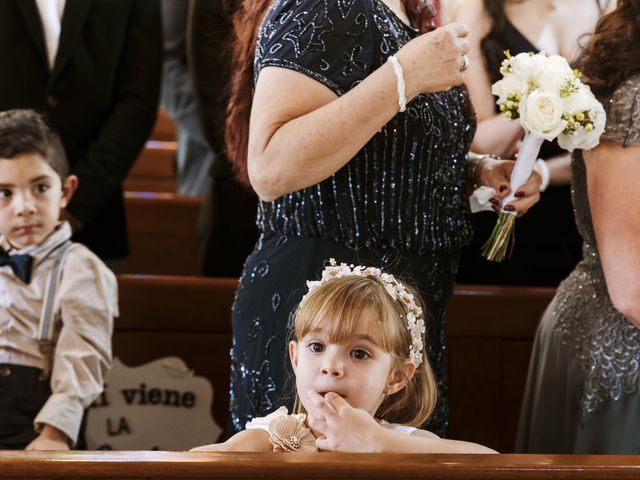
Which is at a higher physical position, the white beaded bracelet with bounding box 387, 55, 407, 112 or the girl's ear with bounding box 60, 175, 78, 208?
the white beaded bracelet with bounding box 387, 55, 407, 112

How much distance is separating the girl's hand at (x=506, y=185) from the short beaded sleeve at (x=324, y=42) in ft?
1.62

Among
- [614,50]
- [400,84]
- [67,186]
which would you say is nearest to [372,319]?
[400,84]

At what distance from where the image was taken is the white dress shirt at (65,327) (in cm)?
322

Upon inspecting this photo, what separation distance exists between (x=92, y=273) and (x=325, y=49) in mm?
1168

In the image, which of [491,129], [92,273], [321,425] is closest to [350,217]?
[321,425]

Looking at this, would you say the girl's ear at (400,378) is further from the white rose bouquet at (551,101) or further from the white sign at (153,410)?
the white sign at (153,410)

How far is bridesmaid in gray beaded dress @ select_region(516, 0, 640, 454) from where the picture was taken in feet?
8.90

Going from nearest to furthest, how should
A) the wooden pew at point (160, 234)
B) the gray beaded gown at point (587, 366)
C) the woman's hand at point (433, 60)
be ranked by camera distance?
1. the woman's hand at point (433, 60)
2. the gray beaded gown at point (587, 366)
3. the wooden pew at point (160, 234)

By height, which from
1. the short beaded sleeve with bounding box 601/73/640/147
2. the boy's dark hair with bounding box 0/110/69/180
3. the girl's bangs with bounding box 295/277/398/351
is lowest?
the girl's bangs with bounding box 295/277/398/351

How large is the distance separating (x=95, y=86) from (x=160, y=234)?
1.24 meters

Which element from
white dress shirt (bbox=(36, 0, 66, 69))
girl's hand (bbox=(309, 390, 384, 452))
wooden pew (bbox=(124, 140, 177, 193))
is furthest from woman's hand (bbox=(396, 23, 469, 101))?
wooden pew (bbox=(124, 140, 177, 193))

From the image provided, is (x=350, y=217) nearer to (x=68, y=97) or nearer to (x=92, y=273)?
(x=92, y=273)

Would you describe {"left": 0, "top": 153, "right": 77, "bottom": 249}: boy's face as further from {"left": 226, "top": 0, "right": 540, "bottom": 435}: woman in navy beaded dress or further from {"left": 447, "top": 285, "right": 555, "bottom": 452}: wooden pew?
{"left": 447, "top": 285, "right": 555, "bottom": 452}: wooden pew

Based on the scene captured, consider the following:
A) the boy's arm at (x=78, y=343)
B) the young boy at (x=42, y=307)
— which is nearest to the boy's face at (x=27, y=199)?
the young boy at (x=42, y=307)
